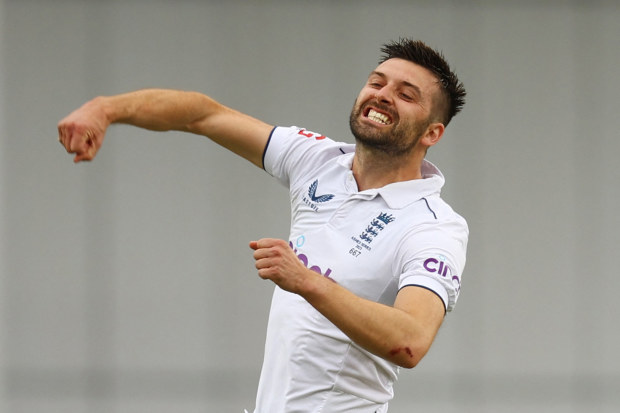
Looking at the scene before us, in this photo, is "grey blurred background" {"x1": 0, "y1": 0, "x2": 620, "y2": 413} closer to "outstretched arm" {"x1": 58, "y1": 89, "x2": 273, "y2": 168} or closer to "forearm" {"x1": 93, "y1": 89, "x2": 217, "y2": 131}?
"outstretched arm" {"x1": 58, "y1": 89, "x2": 273, "y2": 168}

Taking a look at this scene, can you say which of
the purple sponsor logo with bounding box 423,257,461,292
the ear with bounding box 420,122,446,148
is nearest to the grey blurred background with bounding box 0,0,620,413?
the ear with bounding box 420,122,446,148

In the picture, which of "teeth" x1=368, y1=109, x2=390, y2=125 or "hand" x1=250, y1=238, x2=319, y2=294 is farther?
"teeth" x1=368, y1=109, x2=390, y2=125

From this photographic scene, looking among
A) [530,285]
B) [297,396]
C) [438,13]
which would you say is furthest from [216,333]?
[297,396]

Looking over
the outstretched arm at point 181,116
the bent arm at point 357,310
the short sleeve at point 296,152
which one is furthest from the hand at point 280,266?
the short sleeve at point 296,152

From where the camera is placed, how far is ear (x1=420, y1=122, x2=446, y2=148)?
4.53 meters

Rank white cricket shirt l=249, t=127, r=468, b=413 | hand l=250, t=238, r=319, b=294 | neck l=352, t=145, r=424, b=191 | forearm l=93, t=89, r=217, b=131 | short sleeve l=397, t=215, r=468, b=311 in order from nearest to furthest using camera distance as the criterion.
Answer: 1. hand l=250, t=238, r=319, b=294
2. short sleeve l=397, t=215, r=468, b=311
3. white cricket shirt l=249, t=127, r=468, b=413
4. forearm l=93, t=89, r=217, b=131
5. neck l=352, t=145, r=424, b=191

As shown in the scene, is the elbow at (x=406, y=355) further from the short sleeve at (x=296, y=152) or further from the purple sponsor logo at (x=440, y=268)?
the short sleeve at (x=296, y=152)

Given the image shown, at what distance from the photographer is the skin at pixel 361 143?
3566mm

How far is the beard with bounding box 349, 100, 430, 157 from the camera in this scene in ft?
14.3

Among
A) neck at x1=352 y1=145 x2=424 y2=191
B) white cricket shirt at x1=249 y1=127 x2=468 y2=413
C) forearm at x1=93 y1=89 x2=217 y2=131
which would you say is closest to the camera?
white cricket shirt at x1=249 y1=127 x2=468 y2=413

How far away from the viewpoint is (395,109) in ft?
14.4

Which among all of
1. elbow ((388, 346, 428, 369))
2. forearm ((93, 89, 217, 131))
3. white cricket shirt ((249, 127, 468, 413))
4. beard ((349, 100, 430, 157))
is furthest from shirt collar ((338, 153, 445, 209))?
elbow ((388, 346, 428, 369))

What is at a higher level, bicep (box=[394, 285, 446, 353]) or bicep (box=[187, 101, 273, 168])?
bicep (box=[187, 101, 273, 168])

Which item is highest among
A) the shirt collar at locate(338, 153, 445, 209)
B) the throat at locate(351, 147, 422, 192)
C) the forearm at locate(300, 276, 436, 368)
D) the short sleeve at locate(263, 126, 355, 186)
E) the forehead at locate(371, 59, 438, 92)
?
the forehead at locate(371, 59, 438, 92)
